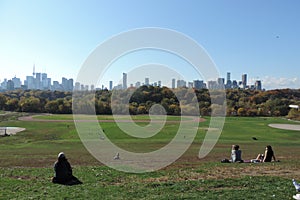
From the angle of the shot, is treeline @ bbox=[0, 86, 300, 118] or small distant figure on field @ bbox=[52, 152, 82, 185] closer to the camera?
small distant figure on field @ bbox=[52, 152, 82, 185]

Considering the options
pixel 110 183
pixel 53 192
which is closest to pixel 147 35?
pixel 110 183

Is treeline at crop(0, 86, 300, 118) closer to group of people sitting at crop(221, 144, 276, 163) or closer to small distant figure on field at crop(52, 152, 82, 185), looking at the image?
group of people sitting at crop(221, 144, 276, 163)

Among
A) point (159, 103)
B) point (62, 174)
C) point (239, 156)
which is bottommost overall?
point (62, 174)

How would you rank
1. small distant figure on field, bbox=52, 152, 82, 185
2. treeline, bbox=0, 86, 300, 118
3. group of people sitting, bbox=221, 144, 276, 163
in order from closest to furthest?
1. small distant figure on field, bbox=52, 152, 82, 185
2. group of people sitting, bbox=221, 144, 276, 163
3. treeline, bbox=0, 86, 300, 118

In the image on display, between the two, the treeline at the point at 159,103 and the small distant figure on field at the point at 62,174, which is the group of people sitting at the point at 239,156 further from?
the treeline at the point at 159,103

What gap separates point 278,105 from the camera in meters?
114

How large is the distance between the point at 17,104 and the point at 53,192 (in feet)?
343

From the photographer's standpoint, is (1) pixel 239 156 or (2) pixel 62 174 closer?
(2) pixel 62 174

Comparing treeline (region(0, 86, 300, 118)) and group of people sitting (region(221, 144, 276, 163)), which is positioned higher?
treeline (region(0, 86, 300, 118))

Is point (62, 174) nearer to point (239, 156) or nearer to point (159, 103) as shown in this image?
point (239, 156)

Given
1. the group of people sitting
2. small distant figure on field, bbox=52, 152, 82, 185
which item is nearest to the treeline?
the group of people sitting

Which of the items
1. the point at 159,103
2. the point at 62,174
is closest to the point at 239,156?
the point at 62,174

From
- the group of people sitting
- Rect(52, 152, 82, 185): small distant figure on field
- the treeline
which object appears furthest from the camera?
the treeline

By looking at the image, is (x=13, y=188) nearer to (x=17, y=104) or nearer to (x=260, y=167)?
(x=260, y=167)
